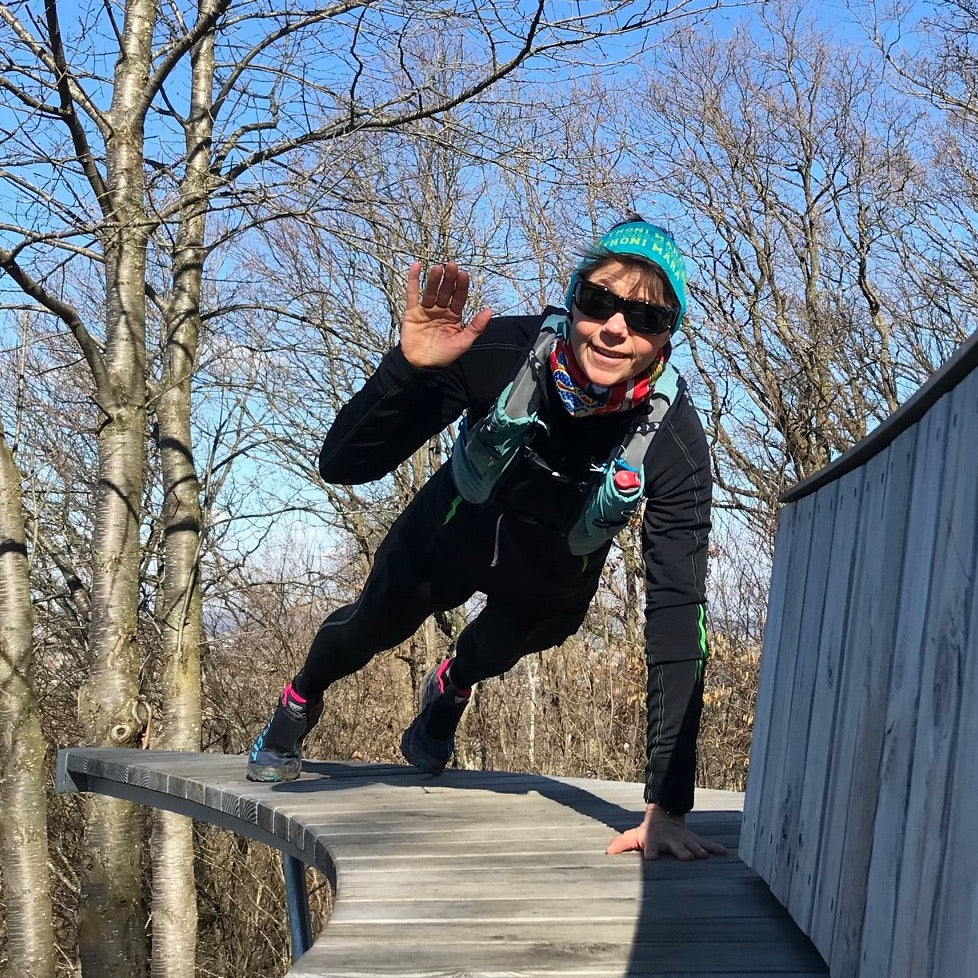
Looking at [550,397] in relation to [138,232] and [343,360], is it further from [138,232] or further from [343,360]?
[343,360]

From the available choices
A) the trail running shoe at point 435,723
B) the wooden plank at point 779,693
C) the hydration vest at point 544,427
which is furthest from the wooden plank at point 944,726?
the trail running shoe at point 435,723

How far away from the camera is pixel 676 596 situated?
3.05 m

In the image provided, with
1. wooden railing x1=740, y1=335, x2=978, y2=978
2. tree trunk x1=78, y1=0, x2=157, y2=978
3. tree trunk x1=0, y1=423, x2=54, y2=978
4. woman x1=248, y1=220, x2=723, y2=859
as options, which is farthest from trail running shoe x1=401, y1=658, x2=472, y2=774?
tree trunk x1=0, y1=423, x2=54, y2=978

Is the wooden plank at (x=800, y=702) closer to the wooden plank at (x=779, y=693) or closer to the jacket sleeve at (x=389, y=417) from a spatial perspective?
the wooden plank at (x=779, y=693)

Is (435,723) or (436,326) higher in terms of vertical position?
(436,326)

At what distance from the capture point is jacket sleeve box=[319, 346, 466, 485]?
2969 millimetres

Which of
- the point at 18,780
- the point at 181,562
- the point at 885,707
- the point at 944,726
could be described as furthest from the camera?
the point at 181,562

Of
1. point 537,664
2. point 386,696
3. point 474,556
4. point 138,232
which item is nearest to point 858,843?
point 474,556

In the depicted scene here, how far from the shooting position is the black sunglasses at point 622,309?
2945mm

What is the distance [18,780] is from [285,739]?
5424mm

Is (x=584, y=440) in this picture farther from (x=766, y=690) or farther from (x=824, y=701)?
(x=824, y=701)

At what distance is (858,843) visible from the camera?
2055 millimetres

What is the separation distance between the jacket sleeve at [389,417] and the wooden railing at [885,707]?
0.90 meters

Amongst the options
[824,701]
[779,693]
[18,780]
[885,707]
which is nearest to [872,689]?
[885,707]
